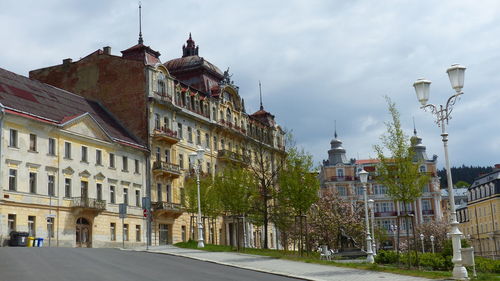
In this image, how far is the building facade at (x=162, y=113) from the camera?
188 ft

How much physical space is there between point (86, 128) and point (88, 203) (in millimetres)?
6132

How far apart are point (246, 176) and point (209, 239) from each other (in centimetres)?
2114

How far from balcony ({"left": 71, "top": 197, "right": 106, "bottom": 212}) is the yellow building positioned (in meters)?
64.1

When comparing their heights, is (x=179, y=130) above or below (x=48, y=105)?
below

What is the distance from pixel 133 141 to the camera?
56312 millimetres

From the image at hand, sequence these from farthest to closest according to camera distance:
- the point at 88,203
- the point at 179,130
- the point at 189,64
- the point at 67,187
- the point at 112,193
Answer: the point at 189,64
the point at 179,130
the point at 112,193
the point at 88,203
the point at 67,187

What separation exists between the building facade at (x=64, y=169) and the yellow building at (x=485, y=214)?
6051cm

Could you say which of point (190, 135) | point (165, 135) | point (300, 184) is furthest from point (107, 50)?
point (300, 184)

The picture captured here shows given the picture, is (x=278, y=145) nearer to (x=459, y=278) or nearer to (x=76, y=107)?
(x=76, y=107)

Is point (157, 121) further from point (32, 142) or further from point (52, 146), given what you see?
point (32, 142)

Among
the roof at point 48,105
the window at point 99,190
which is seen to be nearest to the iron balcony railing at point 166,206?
the roof at point 48,105

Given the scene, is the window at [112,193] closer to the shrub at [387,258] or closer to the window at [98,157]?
the window at [98,157]

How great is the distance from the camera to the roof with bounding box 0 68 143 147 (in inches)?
1771

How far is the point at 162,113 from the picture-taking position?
5906cm
